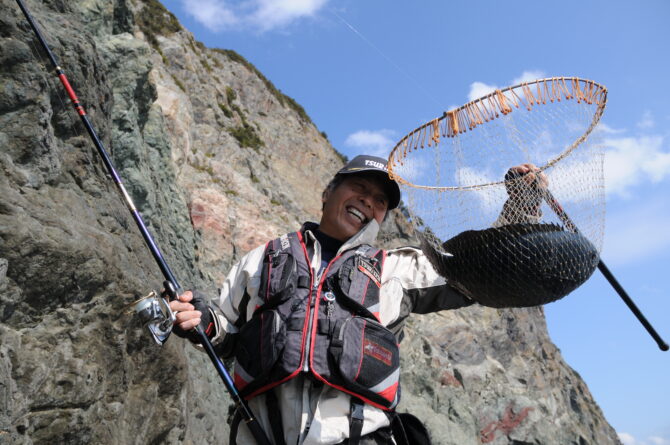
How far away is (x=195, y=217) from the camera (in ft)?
37.9

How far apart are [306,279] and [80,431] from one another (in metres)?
2.18

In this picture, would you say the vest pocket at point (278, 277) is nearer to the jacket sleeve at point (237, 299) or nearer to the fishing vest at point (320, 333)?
the fishing vest at point (320, 333)

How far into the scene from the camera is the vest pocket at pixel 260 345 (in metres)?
2.76

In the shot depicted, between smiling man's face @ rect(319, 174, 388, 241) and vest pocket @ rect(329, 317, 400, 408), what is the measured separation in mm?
728

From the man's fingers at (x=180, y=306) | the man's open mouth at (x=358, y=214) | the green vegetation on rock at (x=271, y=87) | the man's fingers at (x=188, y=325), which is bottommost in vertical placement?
the man's fingers at (x=188, y=325)

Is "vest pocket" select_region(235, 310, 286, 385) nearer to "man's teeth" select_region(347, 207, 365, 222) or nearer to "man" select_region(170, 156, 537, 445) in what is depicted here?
"man" select_region(170, 156, 537, 445)

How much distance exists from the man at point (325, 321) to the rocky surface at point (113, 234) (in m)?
1.45

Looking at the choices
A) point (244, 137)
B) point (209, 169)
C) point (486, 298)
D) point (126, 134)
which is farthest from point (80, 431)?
point (244, 137)

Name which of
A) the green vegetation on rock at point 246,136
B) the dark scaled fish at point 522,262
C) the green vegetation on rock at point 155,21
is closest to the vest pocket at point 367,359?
the dark scaled fish at point 522,262

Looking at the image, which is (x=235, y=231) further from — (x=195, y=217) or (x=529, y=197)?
(x=529, y=197)

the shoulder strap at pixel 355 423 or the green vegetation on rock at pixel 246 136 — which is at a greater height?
the green vegetation on rock at pixel 246 136

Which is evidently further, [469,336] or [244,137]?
[469,336]

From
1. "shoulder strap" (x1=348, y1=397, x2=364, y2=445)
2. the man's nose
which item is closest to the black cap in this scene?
the man's nose

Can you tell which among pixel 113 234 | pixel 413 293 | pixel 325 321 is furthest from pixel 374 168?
pixel 113 234
